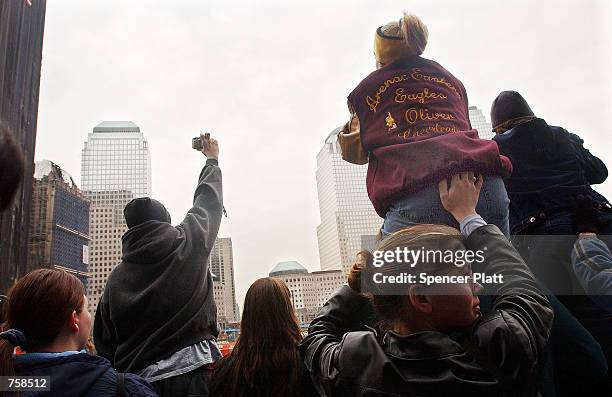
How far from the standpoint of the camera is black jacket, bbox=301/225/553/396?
0.83 metres

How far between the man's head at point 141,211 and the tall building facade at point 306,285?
43 centimetres

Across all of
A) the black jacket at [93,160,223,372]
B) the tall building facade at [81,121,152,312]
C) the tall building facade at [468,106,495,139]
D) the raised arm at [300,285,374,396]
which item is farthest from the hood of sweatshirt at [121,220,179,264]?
the tall building facade at [468,106,495,139]

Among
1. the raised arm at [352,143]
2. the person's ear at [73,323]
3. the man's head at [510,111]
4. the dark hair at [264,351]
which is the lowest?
the dark hair at [264,351]

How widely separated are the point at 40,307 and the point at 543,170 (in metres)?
1.39

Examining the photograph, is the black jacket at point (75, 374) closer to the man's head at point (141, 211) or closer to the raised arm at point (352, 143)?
the man's head at point (141, 211)

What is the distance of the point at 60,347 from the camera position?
110cm

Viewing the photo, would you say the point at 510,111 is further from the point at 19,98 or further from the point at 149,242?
the point at 19,98

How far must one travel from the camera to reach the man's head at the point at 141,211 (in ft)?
4.99

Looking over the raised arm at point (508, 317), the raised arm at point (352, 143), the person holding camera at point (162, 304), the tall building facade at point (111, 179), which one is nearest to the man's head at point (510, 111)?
the raised arm at point (352, 143)

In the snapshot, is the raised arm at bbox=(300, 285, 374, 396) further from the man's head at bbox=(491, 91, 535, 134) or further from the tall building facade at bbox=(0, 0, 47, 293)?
the tall building facade at bbox=(0, 0, 47, 293)

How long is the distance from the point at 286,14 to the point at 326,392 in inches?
48.0

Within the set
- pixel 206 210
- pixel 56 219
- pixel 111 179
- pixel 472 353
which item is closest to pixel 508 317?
pixel 472 353

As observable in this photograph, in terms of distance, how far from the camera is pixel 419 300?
0.95 m

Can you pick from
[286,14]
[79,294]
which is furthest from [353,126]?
[79,294]
